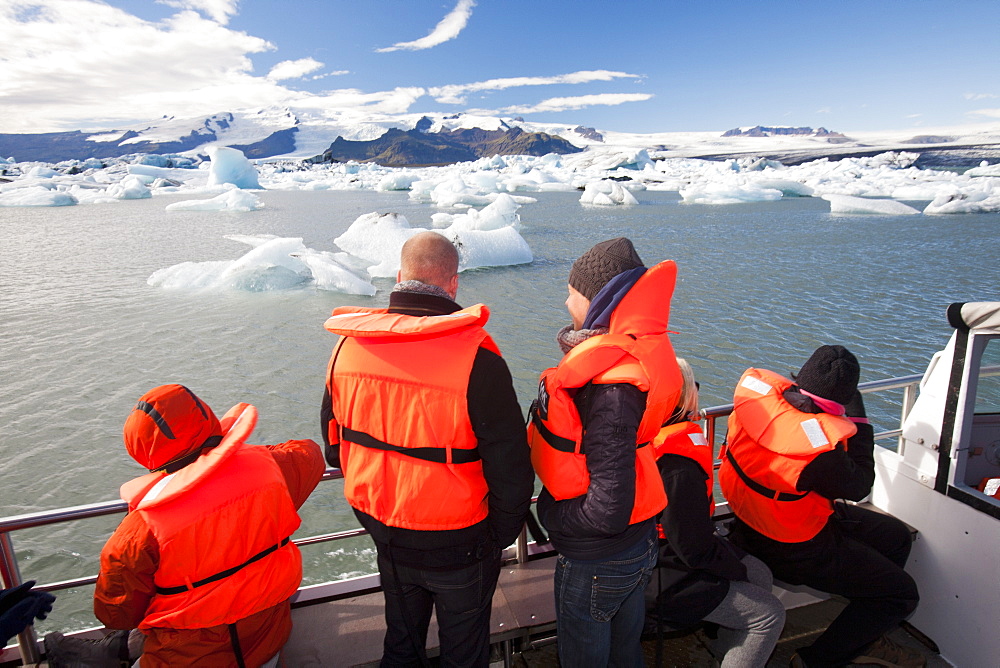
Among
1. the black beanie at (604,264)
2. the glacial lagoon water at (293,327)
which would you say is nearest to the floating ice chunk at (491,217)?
the glacial lagoon water at (293,327)

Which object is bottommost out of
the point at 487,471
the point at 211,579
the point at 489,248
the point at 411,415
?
the point at 489,248

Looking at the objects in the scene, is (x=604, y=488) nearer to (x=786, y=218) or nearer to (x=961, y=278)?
(x=961, y=278)

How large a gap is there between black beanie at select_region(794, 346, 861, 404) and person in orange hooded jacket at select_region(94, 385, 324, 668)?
1.50 metres

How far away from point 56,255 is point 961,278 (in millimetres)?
19460

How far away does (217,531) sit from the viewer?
Result: 131 centimetres

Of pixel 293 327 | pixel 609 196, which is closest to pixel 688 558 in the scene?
pixel 293 327

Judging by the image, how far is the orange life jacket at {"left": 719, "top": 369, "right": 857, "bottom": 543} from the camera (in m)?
1.66

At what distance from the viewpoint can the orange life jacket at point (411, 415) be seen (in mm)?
1249

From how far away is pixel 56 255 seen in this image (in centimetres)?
1393

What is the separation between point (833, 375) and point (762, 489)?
39cm

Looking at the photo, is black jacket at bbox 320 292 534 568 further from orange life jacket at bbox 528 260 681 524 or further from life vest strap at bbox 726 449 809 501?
life vest strap at bbox 726 449 809 501

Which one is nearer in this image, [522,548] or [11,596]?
[11,596]

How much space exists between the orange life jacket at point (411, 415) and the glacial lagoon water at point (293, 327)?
9.06ft

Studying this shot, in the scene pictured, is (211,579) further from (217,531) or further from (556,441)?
(556,441)
